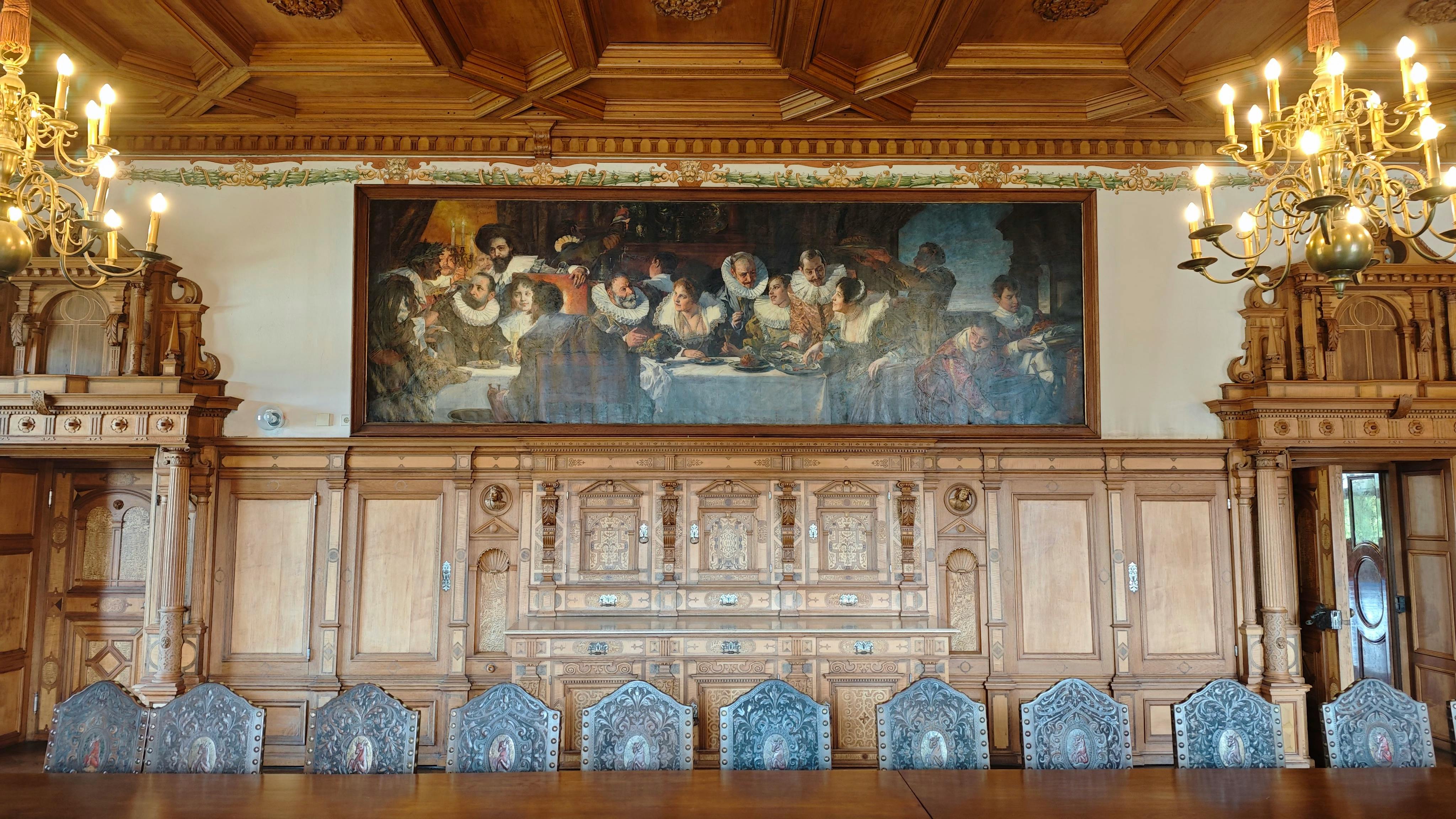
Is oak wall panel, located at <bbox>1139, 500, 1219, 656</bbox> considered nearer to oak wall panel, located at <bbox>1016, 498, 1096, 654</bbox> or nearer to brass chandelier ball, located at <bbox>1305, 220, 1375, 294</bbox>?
oak wall panel, located at <bbox>1016, 498, 1096, 654</bbox>

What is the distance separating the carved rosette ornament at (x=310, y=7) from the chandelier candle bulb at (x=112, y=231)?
2488mm

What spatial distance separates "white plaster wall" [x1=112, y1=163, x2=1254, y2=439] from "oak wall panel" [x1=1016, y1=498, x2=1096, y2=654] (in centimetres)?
87

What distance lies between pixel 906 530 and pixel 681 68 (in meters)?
4.05

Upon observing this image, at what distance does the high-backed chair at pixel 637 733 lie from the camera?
430 centimetres

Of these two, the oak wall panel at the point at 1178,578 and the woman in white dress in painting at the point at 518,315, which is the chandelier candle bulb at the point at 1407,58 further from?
the woman in white dress in painting at the point at 518,315

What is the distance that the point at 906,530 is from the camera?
695 cm

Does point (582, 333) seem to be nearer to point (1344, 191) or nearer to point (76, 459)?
point (76, 459)

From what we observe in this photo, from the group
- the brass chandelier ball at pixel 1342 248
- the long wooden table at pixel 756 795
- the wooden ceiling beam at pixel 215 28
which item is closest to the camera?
the long wooden table at pixel 756 795

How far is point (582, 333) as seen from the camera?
7.16m

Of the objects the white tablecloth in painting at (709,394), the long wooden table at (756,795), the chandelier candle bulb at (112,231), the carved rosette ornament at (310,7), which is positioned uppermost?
the carved rosette ornament at (310,7)

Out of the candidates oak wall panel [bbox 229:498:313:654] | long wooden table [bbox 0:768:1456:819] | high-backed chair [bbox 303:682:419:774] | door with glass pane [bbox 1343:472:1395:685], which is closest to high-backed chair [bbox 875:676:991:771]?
long wooden table [bbox 0:768:1456:819]

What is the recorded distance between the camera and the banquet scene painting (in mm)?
7121

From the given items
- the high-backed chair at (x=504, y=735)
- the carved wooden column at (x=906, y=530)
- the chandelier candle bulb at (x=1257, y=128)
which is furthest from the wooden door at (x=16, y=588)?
the chandelier candle bulb at (x=1257, y=128)

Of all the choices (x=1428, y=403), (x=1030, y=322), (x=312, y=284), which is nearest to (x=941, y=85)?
(x=1030, y=322)
